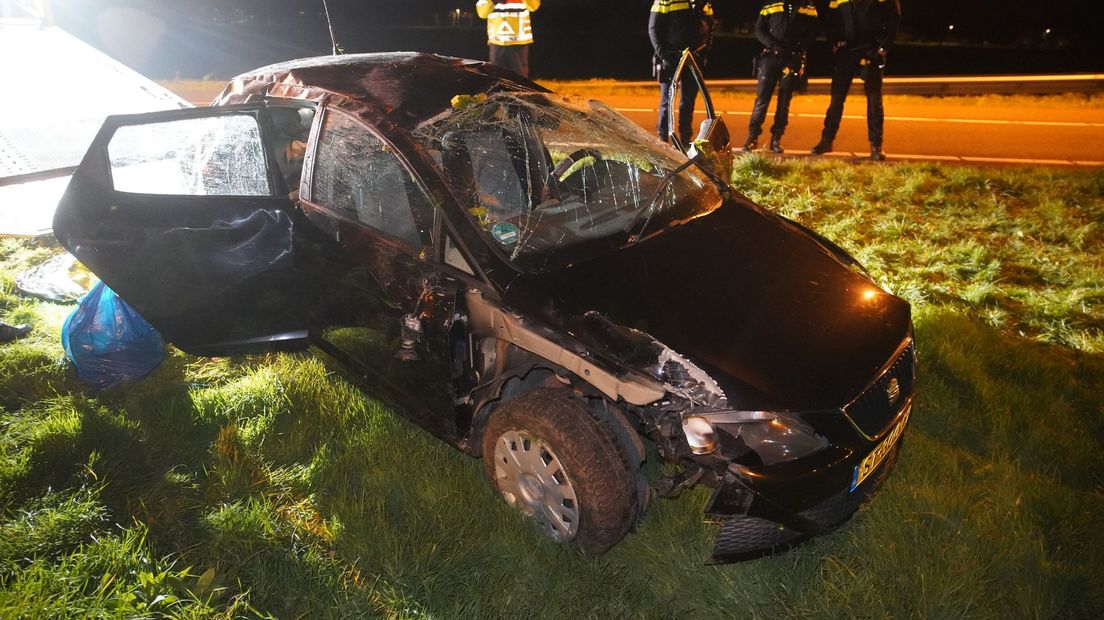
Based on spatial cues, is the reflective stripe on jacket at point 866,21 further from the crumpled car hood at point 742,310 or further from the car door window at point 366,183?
Result: the car door window at point 366,183

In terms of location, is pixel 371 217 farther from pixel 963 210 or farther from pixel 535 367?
pixel 963 210

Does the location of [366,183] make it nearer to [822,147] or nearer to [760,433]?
[760,433]

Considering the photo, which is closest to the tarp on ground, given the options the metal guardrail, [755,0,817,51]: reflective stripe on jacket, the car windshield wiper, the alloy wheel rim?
the alloy wheel rim

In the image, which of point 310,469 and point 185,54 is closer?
point 310,469

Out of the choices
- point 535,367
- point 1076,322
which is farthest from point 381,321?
point 1076,322

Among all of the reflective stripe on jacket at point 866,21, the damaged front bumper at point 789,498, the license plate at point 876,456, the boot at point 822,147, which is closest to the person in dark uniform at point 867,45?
the reflective stripe on jacket at point 866,21

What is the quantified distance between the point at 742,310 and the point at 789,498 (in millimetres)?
611

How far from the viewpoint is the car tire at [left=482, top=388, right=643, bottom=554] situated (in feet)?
6.98

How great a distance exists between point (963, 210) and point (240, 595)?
17.5ft

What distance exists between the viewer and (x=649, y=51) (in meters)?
24.9

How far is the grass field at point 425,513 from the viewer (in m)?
2.14

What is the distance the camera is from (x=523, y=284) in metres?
2.26

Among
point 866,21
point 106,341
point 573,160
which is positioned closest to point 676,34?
point 866,21

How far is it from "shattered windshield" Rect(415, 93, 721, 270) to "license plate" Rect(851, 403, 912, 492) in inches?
42.0
